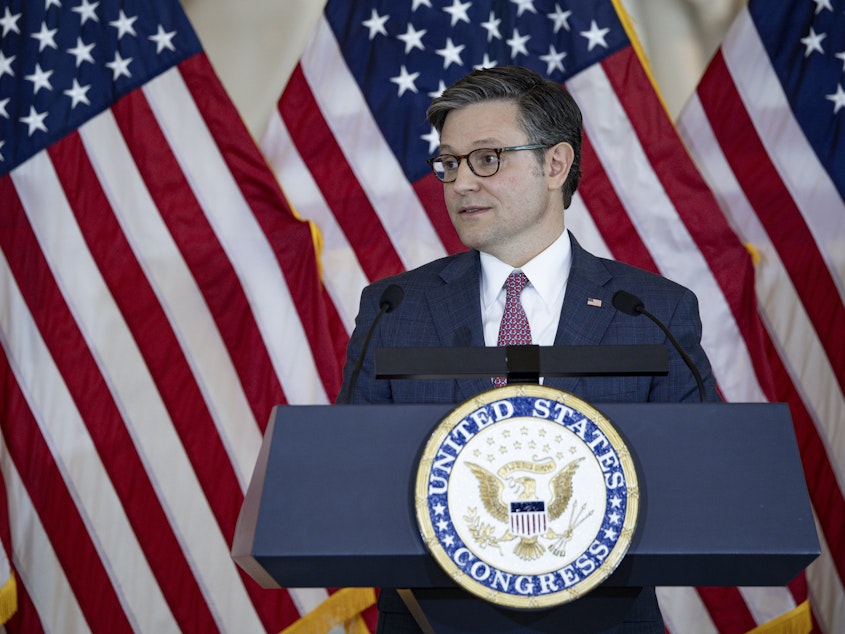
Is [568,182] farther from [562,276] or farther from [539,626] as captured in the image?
[539,626]

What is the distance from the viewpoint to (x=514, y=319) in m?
1.93

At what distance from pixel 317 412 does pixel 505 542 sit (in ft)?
0.93

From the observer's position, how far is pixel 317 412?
1300 millimetres

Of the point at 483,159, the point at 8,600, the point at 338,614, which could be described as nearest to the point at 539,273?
the point at 483,159

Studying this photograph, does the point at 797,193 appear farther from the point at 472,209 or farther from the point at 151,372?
the point at 151,372

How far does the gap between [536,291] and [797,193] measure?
6.49 ft

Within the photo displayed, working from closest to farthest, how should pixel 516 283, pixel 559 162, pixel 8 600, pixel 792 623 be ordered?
pixel 516 283 < pixel 559 162 < pixel 792 623 < pixel 8 600

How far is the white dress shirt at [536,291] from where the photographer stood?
1.96 m

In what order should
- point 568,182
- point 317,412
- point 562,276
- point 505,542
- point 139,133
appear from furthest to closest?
point 139,133 → point 568,182 → point 562,276 → point 317,412 → point 505,542

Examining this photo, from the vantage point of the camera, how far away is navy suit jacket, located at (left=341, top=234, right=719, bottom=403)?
183cm

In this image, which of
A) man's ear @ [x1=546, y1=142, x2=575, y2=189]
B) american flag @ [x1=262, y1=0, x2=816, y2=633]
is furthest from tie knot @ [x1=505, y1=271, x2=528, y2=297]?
american flag @ [x1=262, y1=0, x2=816, y2=633]

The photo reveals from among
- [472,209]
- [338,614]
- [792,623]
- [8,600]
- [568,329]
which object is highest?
[472,209]

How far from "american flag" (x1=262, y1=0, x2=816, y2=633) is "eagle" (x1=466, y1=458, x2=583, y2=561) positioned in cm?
247

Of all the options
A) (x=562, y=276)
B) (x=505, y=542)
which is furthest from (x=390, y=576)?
(x=562, y=276)
